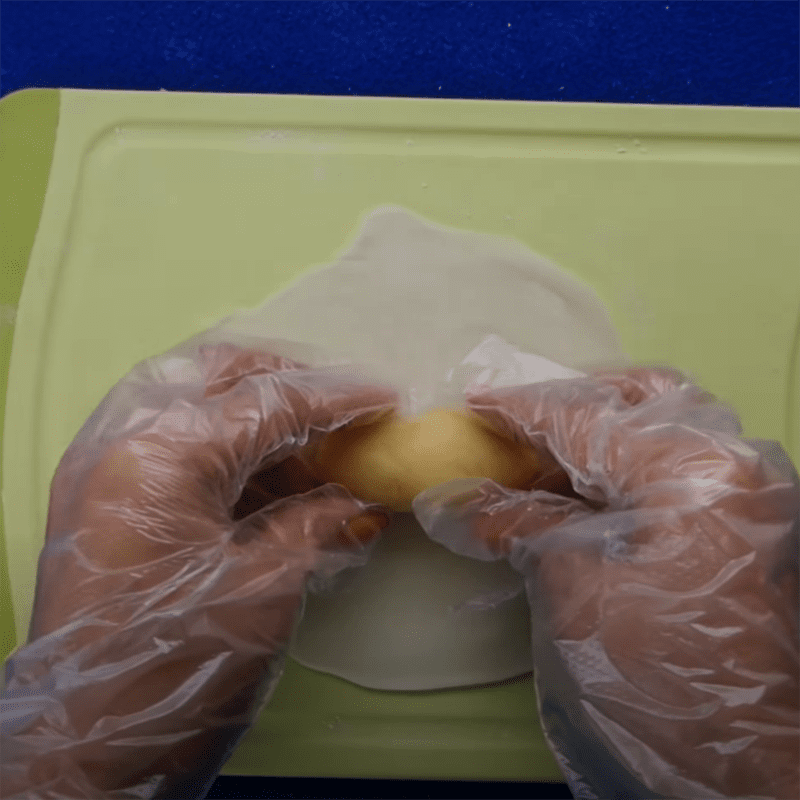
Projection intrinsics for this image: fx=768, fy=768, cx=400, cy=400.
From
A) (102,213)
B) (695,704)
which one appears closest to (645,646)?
(695,704)

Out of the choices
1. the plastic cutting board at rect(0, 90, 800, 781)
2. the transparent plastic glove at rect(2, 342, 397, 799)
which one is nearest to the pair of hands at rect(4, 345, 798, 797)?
the transparent plastic glove at rect(2, 342, 397, 799)

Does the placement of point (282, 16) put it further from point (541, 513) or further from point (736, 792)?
point (736, 792)

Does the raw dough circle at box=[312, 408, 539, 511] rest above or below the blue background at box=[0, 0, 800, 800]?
below

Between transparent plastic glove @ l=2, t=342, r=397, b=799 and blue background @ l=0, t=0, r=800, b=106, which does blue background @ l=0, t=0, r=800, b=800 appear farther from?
transparent plastic glove @ l=2, t=342, r=397, b=799

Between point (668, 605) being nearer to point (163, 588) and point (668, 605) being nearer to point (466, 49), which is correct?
point (163, 588)

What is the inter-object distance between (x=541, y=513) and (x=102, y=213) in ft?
1.65

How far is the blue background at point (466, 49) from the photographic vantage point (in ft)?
2.66

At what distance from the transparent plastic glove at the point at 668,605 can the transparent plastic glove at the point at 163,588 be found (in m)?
0.19

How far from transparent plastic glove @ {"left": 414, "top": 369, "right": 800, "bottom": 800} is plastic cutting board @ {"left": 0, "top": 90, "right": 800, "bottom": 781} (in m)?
0.17

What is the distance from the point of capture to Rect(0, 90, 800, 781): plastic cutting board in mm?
728

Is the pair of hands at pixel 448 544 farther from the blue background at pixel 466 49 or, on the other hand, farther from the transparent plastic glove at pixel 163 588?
the blue background at pixel 466 49

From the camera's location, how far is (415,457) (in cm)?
64

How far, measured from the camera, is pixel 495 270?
0.74 m

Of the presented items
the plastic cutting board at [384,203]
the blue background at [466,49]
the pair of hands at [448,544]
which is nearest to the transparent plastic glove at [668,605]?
the pair of hands at [448,544]
